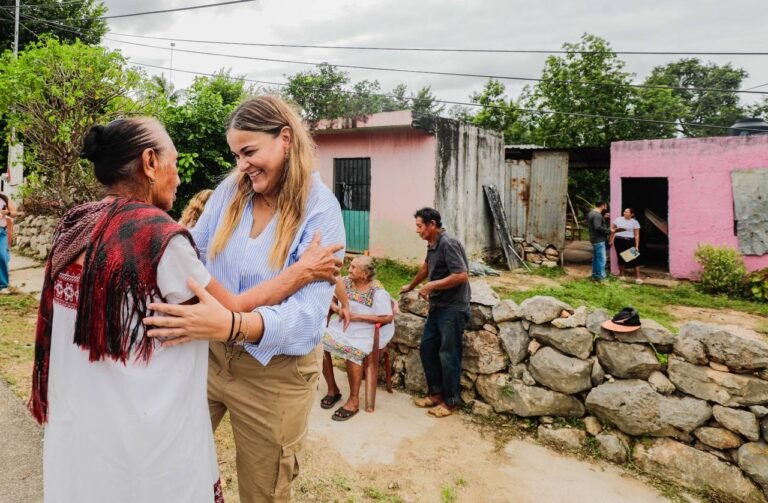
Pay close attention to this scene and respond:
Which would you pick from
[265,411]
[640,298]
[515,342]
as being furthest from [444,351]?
[640,298]

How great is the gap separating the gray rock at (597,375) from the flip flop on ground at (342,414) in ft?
6.24

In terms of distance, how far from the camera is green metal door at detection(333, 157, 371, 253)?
1089cm

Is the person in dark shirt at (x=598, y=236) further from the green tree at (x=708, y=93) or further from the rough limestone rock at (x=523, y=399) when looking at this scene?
the green tree at (x=708, y=93)

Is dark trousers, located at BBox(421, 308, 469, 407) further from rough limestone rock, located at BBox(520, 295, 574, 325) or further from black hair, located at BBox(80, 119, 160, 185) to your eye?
black hair, located at BBox(80, 119, 160, 185)

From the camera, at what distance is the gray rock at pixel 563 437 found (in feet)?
11.2

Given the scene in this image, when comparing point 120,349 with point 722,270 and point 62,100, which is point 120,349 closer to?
point 62,100

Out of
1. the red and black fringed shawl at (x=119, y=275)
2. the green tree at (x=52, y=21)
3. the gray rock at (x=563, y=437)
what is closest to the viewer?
the red and black fringed shawl at (x=119, y=275)

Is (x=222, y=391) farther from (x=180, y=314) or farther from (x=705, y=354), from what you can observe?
(x=705, y=354)

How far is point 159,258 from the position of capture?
3.88 ft

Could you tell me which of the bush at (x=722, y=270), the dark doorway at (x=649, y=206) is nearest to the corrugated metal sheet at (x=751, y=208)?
the bush at (x=722, y=270)

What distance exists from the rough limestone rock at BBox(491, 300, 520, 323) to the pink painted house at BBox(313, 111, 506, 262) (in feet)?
19.6

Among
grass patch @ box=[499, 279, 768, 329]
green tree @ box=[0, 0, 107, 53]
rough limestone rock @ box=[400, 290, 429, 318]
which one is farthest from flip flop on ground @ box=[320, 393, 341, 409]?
green tree @ box=[0, 0, 107, 53]

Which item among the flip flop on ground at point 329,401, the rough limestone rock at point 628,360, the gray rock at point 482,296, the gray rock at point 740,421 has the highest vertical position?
the gray rock at point 482,296

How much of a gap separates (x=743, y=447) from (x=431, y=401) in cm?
219
